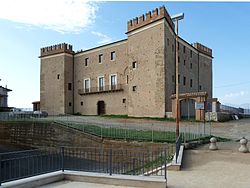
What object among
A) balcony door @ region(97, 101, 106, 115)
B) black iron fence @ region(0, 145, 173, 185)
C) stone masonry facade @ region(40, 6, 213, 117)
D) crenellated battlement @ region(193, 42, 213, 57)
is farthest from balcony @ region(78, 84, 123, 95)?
black iron fence @ region(0, 145, 173, 185)

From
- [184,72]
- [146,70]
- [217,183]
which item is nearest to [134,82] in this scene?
[146,70]

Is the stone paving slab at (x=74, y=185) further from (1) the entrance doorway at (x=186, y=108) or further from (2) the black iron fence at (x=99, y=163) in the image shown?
(1) the entrance doorway at (x=186, y=108)

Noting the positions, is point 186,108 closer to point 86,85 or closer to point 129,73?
point 129,73

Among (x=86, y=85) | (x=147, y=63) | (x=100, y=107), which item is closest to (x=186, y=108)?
(x=147, y=63)

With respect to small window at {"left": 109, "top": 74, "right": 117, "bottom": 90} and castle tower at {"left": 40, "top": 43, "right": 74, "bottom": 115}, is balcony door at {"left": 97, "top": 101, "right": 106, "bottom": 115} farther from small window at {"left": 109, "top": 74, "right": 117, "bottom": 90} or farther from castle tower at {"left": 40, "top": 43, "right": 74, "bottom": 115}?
castle tower at {"left": 40, "top": 43, "right": 74, "bottom": 115}

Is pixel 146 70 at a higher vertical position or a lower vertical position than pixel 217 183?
higher

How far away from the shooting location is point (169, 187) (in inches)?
289

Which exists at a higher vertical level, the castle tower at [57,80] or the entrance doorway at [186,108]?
the castle tower at [57,80]

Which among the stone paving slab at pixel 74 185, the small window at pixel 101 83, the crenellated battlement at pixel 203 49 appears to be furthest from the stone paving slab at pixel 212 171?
the crenellated battlement at pixel 203 49

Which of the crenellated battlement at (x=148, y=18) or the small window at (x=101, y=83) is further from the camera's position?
the small window at (x=101, y=83)

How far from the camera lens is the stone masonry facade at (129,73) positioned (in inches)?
1309

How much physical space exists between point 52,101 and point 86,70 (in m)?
8.26

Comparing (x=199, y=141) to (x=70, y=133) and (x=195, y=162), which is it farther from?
(x=70, y=133)

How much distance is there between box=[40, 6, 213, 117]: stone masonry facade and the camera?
33.2 m
